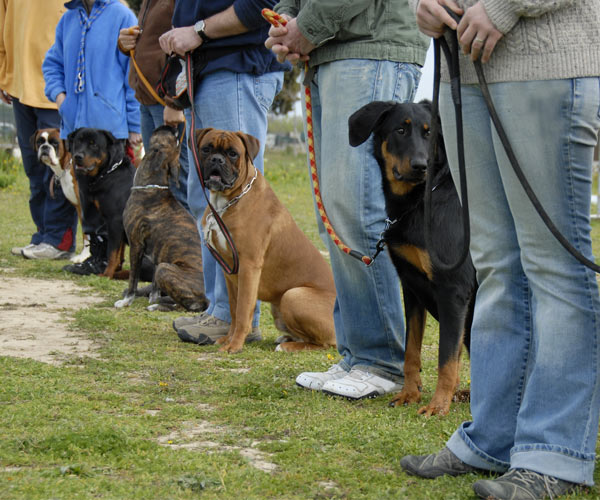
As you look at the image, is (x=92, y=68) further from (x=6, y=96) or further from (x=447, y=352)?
(x=447, y=352)

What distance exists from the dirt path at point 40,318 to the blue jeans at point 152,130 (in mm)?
1149

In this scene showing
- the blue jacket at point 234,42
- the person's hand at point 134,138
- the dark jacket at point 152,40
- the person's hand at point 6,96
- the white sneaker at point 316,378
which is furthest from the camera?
the person's hand at point 6,96

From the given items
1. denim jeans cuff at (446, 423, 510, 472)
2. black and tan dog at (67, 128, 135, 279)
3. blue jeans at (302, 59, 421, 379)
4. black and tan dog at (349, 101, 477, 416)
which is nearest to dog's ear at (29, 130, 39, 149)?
black and tan dog at (67, 128, 135, 279)

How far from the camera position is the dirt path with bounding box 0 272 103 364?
448cm

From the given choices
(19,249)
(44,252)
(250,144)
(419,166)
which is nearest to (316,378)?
(419,166)

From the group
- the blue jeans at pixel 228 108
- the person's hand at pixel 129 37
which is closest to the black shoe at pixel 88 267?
the person's hand at pixel 129 37

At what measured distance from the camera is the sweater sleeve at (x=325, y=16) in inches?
130

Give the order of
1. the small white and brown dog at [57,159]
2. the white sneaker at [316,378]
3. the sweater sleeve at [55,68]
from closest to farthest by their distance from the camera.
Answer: the white sneaker at [316,378], the sweater sleeve at [55,68], the small white and brown dog at [57,159]

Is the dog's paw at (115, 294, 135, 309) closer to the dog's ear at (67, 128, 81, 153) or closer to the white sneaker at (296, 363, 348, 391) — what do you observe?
the dog's ear at (67, 128, 81, 153)

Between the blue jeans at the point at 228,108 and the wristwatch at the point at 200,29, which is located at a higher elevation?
the wristwatch at the point at 200,29

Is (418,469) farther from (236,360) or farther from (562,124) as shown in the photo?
(236,360)

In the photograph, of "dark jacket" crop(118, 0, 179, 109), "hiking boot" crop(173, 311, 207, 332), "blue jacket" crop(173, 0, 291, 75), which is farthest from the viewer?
"dark jacket" crop(118, 0, 179, 109)

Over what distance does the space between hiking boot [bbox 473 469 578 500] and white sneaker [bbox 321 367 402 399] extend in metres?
1.29

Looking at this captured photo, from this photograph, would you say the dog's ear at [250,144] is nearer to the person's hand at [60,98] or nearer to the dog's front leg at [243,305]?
the dog's front leg at [243,305]
